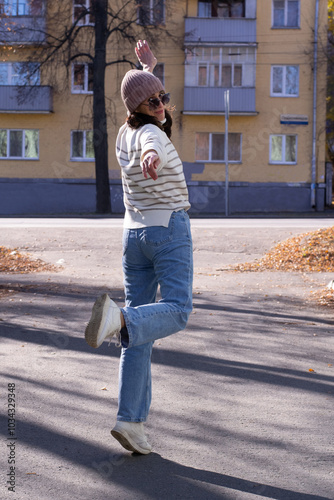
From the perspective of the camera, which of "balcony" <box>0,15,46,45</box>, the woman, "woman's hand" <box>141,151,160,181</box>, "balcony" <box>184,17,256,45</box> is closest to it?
"woman's hand" <box>141,151,160,181</box>

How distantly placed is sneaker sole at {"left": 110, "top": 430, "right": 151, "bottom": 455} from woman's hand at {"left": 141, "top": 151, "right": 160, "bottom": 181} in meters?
1.23

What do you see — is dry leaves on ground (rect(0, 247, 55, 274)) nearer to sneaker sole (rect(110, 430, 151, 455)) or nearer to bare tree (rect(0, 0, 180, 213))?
sneaker sole (rect(110, 430, 151, 455))

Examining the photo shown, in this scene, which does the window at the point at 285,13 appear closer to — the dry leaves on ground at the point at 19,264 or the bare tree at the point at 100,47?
the bare tree at the point at 100,47

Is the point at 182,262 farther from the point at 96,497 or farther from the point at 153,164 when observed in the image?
the point at 96,497

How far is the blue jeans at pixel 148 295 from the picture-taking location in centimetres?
335

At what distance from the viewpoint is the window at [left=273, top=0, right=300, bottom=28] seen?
34625 mm

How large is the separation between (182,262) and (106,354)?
8.22 feet

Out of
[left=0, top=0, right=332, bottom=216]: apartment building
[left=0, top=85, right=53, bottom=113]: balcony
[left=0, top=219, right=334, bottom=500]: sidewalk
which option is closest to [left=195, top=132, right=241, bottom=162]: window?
[left=0, top=0, right=332, bottom=216]: apartment building

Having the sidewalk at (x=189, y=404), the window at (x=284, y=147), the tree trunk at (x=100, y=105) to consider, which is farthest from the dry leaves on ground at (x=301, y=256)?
the window at (x=284, y=147)

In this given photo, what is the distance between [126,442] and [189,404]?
970 mm

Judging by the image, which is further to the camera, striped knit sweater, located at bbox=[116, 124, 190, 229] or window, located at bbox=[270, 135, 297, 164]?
window, located at bbox=[270, 135, 297, 164]

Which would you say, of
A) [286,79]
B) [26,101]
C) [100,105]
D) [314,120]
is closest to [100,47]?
[100,105]

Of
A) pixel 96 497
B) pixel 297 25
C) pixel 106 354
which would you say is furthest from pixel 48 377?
pixel 297 25

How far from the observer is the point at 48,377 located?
198 inches
